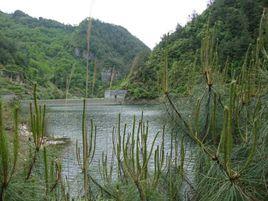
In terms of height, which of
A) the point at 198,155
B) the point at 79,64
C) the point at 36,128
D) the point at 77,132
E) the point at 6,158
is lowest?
the point at 77,132

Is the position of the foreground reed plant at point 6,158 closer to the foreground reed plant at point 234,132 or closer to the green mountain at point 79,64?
the green mountain at point 79,64

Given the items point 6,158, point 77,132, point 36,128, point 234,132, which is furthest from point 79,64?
point 77,132

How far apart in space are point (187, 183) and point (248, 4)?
26856mm

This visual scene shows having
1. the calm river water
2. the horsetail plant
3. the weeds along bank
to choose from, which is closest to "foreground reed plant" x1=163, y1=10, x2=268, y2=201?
the weeds along bank

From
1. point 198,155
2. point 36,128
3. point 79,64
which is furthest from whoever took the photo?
point 79,64

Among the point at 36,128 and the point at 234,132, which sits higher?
the point at 36,128

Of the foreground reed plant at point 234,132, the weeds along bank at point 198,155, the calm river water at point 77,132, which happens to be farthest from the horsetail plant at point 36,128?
the foreground reed plant at point 234,132

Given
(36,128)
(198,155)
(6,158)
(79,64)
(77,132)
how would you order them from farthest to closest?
(77,132) < (79,64) < (198,155) < (36,128) < (6,158)

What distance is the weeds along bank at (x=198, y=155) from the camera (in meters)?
2.48

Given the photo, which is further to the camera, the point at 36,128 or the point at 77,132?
the point at 77,132

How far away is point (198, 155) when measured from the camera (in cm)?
362

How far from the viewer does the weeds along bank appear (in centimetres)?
248

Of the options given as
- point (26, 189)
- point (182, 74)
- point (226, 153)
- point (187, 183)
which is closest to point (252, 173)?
point (226, 153)

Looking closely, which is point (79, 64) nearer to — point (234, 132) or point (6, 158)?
point (234, 132)
